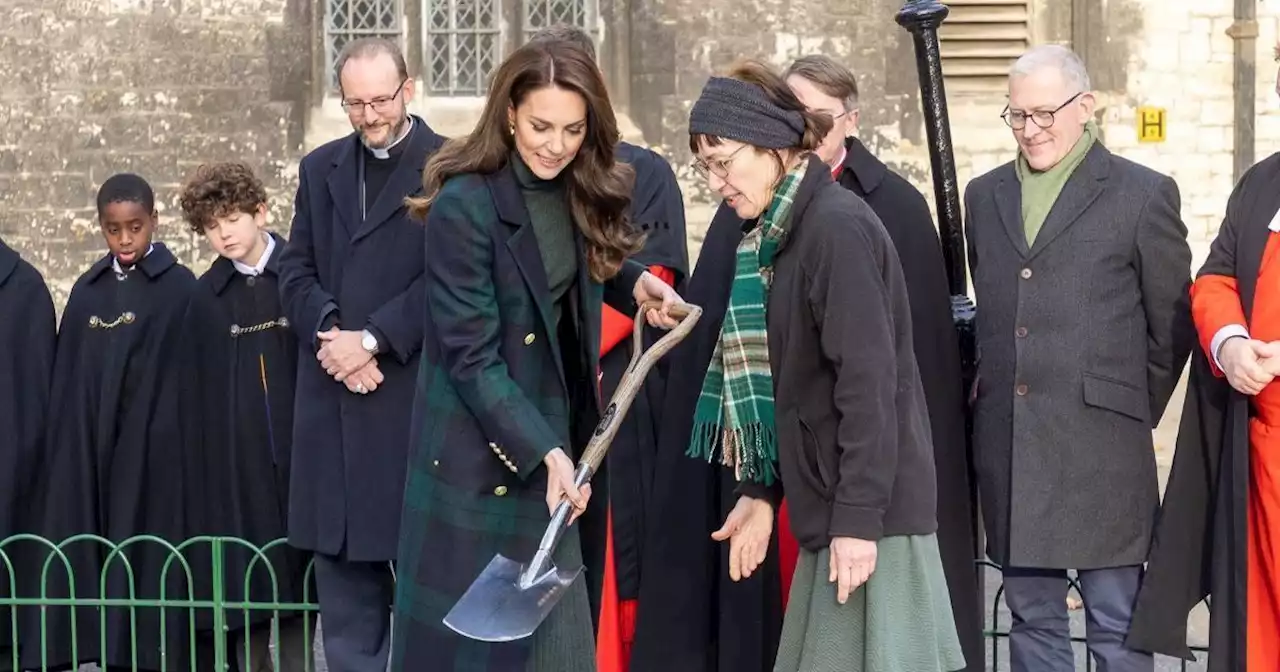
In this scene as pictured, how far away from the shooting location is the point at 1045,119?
4969 mm

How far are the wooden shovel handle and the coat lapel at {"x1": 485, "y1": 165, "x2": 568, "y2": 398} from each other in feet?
0.59

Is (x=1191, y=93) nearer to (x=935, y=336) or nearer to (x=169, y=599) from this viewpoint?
(x=935, y=336)

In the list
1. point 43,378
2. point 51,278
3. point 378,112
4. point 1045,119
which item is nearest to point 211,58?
point 51,278

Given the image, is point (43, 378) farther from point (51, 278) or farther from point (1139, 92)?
point (1139, 92)

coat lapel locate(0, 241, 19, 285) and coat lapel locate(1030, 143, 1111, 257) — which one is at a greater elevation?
coat lapel locate(1030, 143, 1111, 257)

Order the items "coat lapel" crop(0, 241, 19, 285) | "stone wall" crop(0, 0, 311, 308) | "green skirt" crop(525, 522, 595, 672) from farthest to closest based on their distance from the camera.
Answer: "stone wall" crop(0, 0, 311, 308)
"coat lapel" crop(0, 241, 19, 285)
"green skirt" crop(525, 522, 595, 672)

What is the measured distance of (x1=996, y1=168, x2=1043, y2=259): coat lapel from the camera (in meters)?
5.02

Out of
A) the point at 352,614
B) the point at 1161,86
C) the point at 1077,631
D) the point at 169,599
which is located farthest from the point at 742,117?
the point at 1161,86

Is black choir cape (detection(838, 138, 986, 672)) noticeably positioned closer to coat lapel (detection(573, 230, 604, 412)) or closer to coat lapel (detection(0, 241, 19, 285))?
coat lapel (detection(573, 230, 604, 412))

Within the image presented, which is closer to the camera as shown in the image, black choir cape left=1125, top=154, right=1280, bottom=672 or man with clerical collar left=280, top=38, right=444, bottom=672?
black choir cape left=1125, top=154, right=1280, bottom=672

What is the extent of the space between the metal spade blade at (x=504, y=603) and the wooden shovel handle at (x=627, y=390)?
0.23 metres

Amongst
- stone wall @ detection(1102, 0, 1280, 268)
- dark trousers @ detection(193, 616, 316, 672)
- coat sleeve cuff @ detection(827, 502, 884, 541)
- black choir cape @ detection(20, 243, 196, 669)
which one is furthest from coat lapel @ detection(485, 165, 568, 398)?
stone wall @ detection(1102, 0, 1280, 268)

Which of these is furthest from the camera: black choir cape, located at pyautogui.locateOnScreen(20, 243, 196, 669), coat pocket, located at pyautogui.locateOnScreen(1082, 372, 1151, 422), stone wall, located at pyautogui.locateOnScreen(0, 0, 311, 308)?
stone wall, located at pyautogui.locateOnScreen(0, 0, 311, 308)

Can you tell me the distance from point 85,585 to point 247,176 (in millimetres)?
1462
